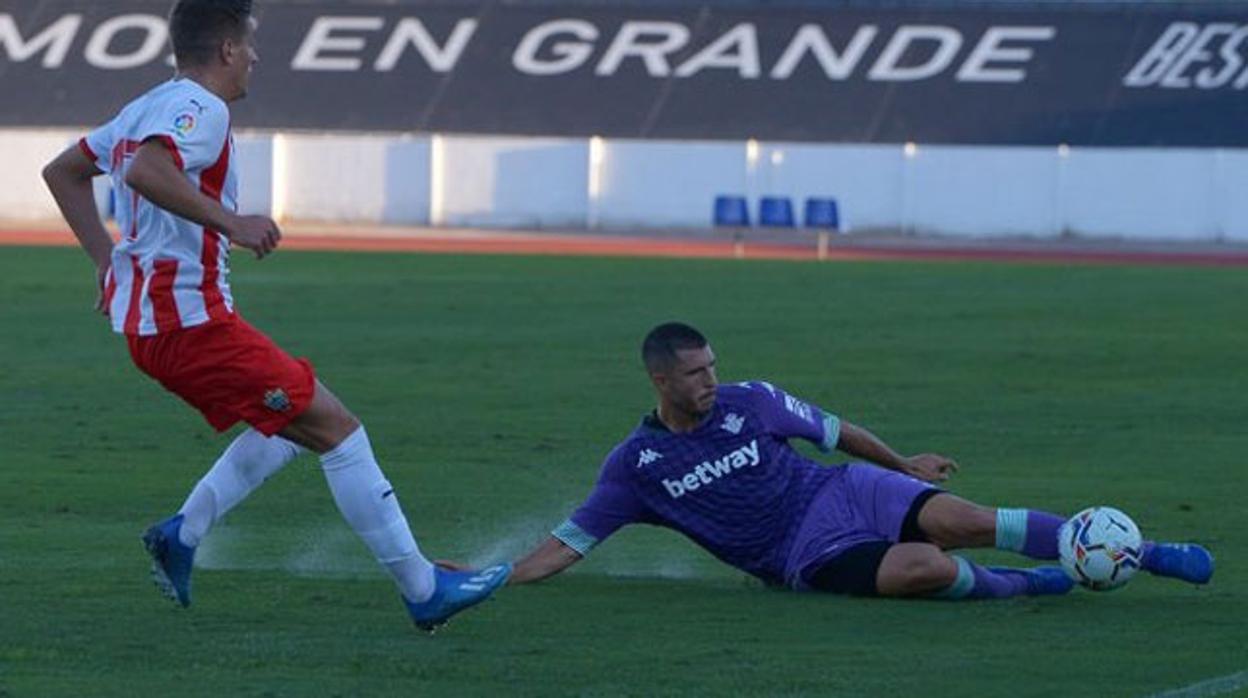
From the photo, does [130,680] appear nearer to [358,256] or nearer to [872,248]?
[358,256]

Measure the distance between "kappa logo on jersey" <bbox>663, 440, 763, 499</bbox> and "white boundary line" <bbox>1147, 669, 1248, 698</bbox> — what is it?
2138 millimetres

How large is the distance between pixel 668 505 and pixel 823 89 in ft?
135

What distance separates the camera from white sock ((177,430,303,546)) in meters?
8.73

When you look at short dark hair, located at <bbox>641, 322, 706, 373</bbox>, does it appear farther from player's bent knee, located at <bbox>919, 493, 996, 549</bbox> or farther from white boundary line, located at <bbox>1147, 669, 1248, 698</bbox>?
white boundary line, located at <bbox>1147, 669, 1248, 698</bbox>

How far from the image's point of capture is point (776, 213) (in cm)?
4497

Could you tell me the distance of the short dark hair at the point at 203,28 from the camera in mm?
8281

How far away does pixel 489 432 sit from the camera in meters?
15.5

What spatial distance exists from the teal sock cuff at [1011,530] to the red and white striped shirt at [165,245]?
273 centimetres

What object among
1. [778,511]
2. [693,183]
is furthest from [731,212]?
[778,511]

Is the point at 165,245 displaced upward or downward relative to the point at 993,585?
upward

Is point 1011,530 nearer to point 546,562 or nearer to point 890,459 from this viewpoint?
point 890,459

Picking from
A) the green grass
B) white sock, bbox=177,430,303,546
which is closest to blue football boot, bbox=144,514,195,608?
white sock, bbox=177,430,303,546

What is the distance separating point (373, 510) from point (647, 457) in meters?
1.34

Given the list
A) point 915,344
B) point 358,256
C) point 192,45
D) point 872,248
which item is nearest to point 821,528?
point 192,45
